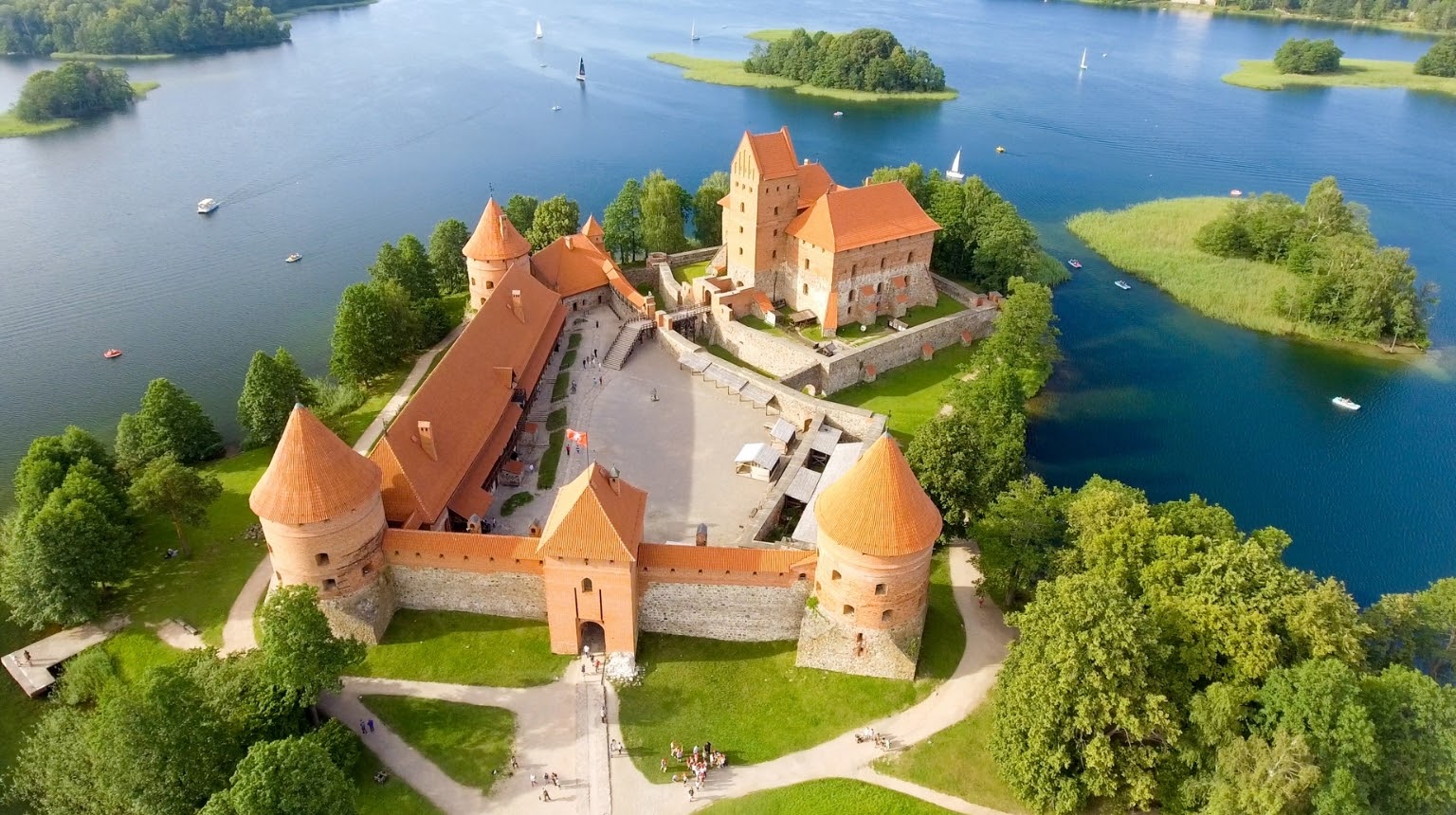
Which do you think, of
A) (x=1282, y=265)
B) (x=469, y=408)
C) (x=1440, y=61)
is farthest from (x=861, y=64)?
(x=469, y=408)

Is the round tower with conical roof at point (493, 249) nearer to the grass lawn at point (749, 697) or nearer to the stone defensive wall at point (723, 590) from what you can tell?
the stone defensive wall at point (723, 590)

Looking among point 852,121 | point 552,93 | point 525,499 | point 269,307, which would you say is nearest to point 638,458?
point 525,499

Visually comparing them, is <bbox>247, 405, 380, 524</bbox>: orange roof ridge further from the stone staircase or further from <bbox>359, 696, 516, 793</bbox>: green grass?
the stone staircase

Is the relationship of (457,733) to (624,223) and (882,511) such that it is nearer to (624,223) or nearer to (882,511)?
(882,511)

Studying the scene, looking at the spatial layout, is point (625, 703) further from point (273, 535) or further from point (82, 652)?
point (82, 652)

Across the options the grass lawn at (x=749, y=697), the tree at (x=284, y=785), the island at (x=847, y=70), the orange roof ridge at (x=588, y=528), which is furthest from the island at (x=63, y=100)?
the grass lawn at (x=749, y=697)
